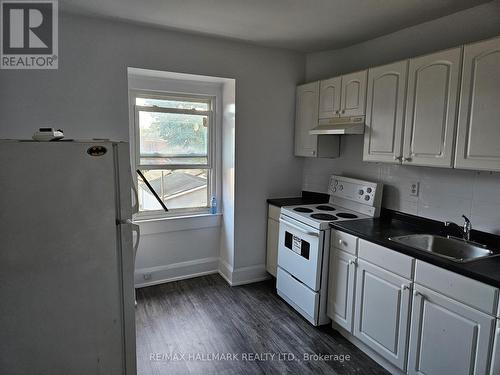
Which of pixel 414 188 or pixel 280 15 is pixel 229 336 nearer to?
pixel 414 188

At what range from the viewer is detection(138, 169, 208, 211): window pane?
345 cm

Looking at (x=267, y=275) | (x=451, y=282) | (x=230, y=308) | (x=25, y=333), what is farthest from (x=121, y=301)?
(x=267, y=275)

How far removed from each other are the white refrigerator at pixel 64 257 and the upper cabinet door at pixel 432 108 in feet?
6.38

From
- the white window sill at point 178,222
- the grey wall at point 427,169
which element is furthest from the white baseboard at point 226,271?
the grey wall at point 427,169

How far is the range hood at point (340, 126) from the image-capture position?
2717 millimetres

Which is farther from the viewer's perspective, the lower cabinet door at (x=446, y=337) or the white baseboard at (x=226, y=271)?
the white baseboard at (x=226, y=271)

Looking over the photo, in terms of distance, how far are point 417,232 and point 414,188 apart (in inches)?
15.6

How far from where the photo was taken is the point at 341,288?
255 centimetres

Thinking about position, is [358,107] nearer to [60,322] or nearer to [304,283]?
[304,283]

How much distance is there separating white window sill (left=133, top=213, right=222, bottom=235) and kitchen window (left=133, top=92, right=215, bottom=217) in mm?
87

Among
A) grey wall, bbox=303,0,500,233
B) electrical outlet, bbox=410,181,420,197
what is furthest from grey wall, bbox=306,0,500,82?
electrical outlet, bbox=410,181,420,197

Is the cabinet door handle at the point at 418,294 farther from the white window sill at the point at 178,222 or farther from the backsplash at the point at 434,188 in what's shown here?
the white window sill at the point at 178,222

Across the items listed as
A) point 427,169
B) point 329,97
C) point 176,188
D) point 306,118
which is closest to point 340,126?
point 329,97

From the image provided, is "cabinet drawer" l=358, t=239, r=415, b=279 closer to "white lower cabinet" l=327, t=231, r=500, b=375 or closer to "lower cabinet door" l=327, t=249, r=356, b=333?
"white lower cabinet" l=327, t=231, r=500, b=375
